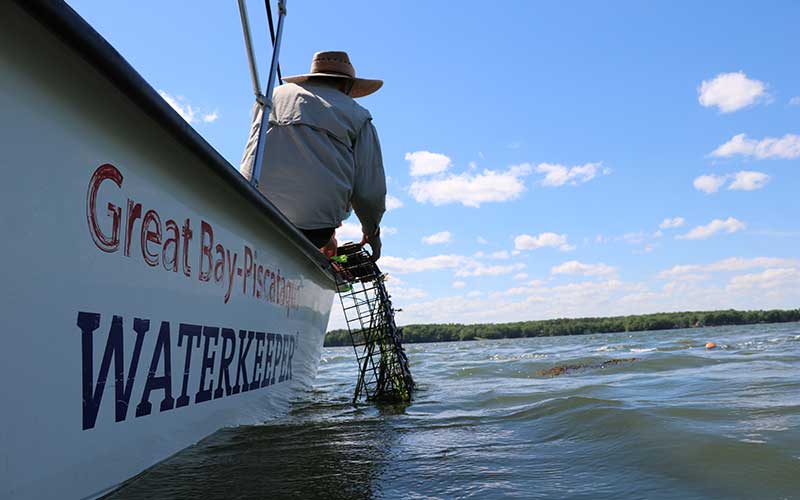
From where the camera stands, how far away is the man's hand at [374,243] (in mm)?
4500

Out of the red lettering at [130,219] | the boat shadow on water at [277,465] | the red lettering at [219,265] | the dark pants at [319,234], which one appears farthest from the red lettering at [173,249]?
the dark pants at [319,234]

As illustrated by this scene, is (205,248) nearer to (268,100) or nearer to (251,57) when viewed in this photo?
(268,100)

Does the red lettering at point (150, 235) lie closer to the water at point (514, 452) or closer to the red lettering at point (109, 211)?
the red lettering at point (109, 211)

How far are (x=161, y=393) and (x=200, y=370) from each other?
1.06ft

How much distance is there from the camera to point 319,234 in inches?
157

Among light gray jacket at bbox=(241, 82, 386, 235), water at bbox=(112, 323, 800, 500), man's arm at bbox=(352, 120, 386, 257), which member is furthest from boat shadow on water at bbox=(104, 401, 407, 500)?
man's arm at bbox=(352, 120, 386, 257)

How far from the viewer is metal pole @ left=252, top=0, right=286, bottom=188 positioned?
311 cm

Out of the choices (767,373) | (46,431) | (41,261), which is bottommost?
(767,373)

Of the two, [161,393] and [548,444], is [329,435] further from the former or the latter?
[161,393]

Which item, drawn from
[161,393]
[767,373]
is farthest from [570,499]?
[767,373]

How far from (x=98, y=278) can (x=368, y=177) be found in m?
2.68

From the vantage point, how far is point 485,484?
2.03 metres

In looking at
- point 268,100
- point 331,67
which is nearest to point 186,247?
point 268,100

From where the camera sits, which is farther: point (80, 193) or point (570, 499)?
point (570, 499)
